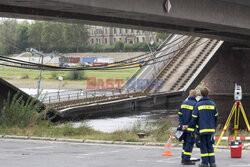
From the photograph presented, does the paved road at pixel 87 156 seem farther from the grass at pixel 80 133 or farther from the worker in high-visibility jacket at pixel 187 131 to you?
the grass at pixel 80 133

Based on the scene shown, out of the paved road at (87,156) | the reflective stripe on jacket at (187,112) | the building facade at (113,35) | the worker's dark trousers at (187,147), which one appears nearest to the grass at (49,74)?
the building facade at (113,35)

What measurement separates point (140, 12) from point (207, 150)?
46.4 ft

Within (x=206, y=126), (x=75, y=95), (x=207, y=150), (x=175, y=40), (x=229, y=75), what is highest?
(x=175, y=40)

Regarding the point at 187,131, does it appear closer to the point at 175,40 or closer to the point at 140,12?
the point at 140,12

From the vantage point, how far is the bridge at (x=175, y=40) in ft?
→ 78.9

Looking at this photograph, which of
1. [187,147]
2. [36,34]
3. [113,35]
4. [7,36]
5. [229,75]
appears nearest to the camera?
[187,147]

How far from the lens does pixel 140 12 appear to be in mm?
24000

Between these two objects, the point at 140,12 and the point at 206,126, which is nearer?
the point at 206,126

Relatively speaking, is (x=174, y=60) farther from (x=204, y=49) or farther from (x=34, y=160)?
(x=34, y=160)

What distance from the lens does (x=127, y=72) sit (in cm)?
9462

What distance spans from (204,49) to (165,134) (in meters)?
39.5

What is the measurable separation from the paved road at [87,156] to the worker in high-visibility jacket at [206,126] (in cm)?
59

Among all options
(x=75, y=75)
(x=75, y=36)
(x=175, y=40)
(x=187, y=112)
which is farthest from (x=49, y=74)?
(x=187, y=112)

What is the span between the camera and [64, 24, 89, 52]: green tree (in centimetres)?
10162
